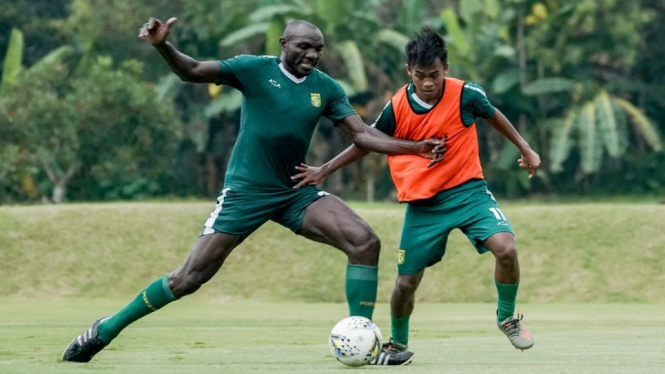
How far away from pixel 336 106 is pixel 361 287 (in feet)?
4.45

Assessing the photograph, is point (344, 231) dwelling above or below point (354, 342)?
above

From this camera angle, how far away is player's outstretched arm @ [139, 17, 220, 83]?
7.90 meters

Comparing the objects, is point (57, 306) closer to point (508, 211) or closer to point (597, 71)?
point (508, 211)

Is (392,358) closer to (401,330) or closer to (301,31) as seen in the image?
(401,330)

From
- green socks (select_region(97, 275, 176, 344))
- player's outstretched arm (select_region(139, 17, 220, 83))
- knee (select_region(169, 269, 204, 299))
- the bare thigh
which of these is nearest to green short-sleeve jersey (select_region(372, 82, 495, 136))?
the bare thigh

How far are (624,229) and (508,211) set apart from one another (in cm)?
223

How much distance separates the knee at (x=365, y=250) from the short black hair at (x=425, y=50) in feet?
4.22

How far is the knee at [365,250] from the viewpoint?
27.6ft

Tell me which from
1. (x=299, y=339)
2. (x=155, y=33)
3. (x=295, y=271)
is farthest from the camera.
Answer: (x=295, y=271)

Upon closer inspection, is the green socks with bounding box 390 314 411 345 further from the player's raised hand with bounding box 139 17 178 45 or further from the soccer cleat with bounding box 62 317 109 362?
the player's raised hand with bounding box 139 17 178 45

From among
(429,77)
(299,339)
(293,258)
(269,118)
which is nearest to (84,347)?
(269,118)

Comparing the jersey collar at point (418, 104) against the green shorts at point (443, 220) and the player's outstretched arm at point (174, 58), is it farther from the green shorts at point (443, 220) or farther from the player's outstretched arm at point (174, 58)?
the player's outstretched arm at point (174, 58)

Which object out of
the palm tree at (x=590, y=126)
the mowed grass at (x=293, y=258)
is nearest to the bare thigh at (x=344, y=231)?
the mowed grass at (x=293, y=258)

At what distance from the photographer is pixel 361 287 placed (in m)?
8.46
